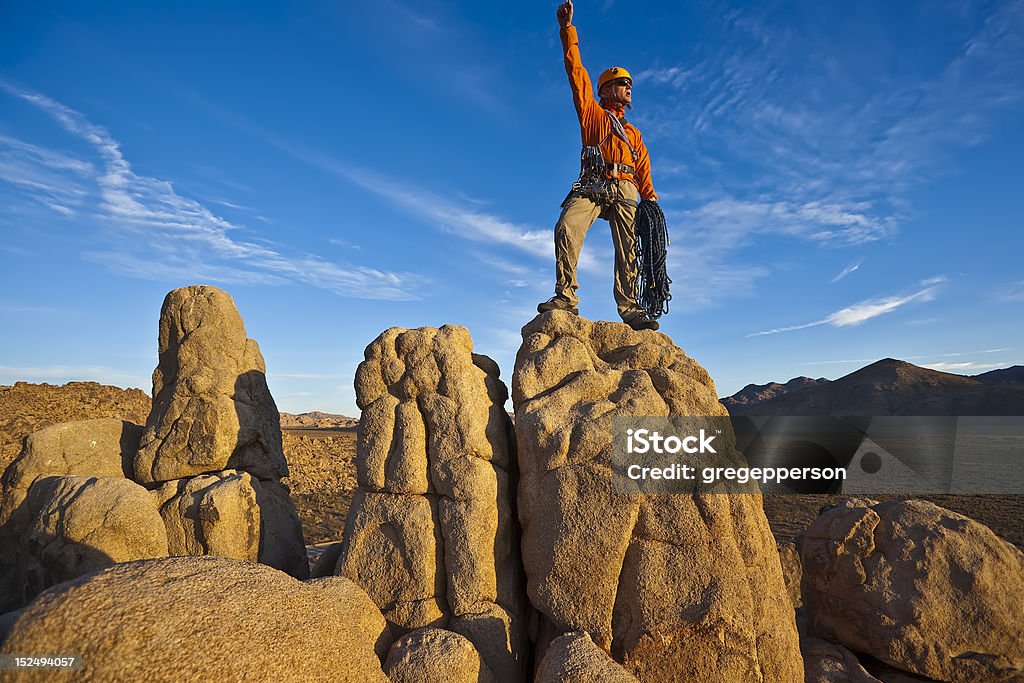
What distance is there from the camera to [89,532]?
17.0 ft

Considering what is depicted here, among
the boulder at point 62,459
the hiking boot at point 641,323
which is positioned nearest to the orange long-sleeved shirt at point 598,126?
the hiking boot at point 641,323

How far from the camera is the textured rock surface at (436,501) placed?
462 centimetres

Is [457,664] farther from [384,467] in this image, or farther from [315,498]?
[315,498]

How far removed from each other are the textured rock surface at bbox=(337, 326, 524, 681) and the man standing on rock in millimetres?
1576

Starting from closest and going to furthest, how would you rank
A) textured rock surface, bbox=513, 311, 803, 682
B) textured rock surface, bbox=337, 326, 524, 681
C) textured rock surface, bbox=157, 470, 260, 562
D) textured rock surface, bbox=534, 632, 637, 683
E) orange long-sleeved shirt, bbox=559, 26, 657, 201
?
textured rock surface, bbox=534, 632, 637, 683 < textured rock surface, bbox=513, 311, 803, 682 < textured rock surface, bbox=337, 326, 524, 681 < textured rock surface, bbox=157, 470, 260, 562 < orange long-sleeved shirt, bbox=559, 26, 657, 201

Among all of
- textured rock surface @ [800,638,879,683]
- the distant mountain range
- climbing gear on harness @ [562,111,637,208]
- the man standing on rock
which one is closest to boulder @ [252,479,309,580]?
the man standing on rock

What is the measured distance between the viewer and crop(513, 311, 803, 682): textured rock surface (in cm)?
419

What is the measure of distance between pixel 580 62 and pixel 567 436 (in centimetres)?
391

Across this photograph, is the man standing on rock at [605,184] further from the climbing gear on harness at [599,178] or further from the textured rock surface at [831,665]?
the textured rock surface at [831,665]

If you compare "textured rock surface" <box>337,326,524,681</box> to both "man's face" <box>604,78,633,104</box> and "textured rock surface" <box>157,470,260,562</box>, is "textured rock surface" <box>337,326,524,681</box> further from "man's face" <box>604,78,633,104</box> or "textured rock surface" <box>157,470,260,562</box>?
"man's face" <box>604,78,633,104</box>

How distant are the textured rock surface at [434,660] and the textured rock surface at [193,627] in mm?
493

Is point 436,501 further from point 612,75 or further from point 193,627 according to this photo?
point 612,75

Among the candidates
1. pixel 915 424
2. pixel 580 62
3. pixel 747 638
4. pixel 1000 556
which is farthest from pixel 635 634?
pixel 915 424

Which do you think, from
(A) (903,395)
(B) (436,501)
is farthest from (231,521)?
(A) (903,395)
